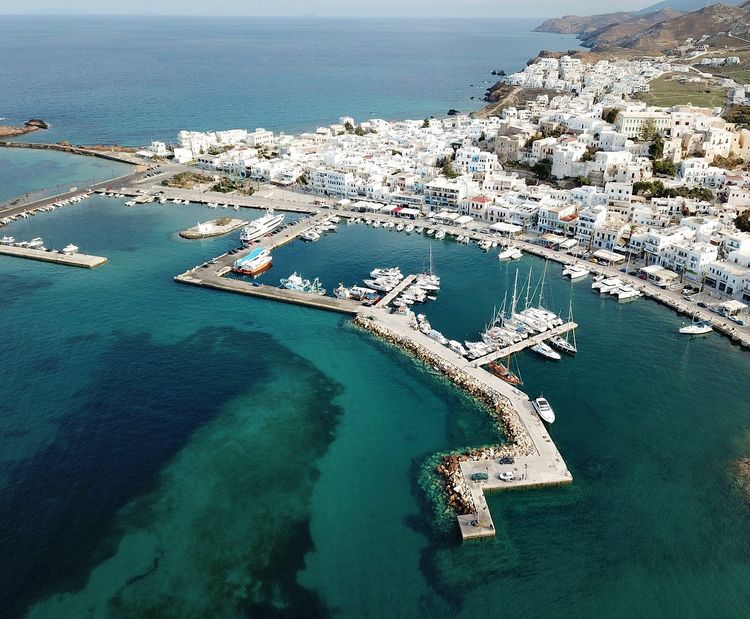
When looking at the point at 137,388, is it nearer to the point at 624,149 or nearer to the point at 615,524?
the point at 615,524

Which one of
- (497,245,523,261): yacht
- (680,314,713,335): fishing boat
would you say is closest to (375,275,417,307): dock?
(497,245,523,261): yacht

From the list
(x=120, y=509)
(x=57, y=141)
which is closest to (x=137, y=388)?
(x=120, y=509)

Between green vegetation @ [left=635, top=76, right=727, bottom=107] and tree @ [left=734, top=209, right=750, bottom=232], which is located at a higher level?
green vegetation @ [left=635, top=76, right=727, bottom=107]

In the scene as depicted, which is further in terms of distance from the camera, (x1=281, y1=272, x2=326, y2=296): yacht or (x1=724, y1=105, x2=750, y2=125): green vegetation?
(x1=724, y1=105, x2=750, y2=125): green vegetation

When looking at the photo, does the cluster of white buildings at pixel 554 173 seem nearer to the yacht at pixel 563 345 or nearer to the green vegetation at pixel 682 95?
the green vegetation at pixel 682 95

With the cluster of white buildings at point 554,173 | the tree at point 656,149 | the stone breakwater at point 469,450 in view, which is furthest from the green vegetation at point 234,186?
the tree at point 656,149

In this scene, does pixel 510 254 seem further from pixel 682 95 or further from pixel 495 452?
pixel 682 95

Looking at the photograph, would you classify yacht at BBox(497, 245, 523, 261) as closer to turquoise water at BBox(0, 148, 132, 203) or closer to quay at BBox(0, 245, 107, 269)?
quay at BBox(0, 245, 107, 269)
